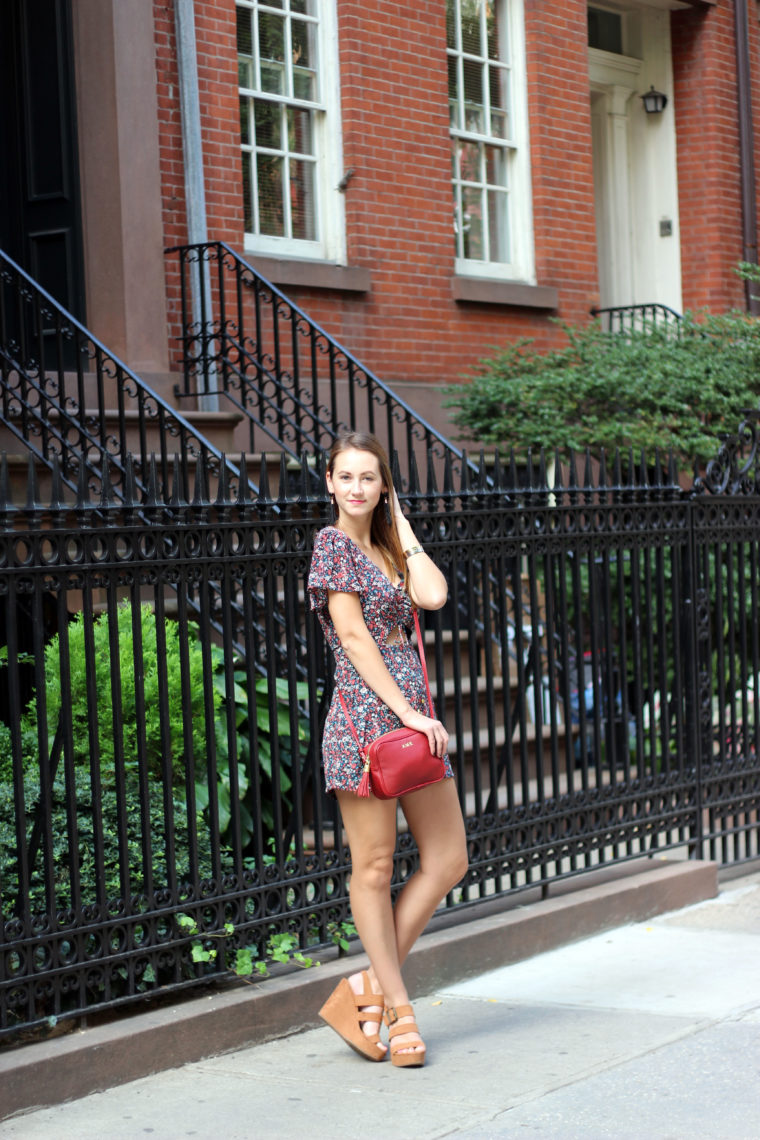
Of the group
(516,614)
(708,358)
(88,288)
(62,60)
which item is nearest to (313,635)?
(516,614)

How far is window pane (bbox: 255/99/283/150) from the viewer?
10914 mm

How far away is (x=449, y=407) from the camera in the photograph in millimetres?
11281

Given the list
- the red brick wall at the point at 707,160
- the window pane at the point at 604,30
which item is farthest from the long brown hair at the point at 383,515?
the window pane at the point at 604,30

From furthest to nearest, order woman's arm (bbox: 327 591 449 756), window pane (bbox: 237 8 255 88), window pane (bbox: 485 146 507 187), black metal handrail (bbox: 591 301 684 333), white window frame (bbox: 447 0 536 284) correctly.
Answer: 1. black metal handrail (bbox: 591 301 684 333)
2. white window frame (bbox: 447 0 536 284)
3. window pane (bbox: 485 146 507 187)
4. window pane (bbox: 237 8 255 88)
5. woman's arm (bbox: 327 591 449 756)

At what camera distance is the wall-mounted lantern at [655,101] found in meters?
15.0

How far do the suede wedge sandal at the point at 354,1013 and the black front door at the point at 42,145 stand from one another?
602cm

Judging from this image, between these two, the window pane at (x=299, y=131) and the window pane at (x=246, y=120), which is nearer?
the window pane at (x=246, y=120)

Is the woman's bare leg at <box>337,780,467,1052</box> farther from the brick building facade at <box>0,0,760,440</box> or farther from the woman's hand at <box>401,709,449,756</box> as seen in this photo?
the brick building facade at <box>0,0,760,440</box>

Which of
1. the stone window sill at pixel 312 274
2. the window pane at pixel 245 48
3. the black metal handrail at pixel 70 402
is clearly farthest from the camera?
the window pane at pixel 245 48

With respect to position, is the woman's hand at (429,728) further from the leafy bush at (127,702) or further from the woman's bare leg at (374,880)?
the leafy bush at (127,702)

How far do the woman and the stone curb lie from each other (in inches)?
15.8

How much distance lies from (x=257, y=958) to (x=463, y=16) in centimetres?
931

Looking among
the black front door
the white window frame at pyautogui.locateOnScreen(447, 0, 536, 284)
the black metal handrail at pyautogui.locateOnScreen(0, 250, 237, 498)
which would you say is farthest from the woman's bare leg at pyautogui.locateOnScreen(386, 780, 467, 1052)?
the white window frame at pyautogui.locateOnScreen(447, 0, 536, 284)

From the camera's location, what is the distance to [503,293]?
1239cm
